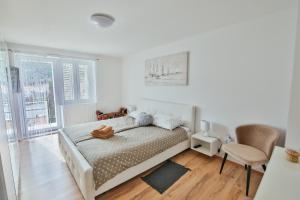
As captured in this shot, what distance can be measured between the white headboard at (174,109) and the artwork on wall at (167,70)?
19.2 inches

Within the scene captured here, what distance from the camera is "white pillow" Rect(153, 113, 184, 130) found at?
2.79m

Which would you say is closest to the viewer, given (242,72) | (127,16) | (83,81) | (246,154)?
(246,154)

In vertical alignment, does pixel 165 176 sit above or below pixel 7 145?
below

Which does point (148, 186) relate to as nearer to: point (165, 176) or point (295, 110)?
point (165, 176)

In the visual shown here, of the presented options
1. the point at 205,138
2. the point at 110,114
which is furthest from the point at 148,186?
the point at 110,114

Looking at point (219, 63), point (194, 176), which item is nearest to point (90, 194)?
point (194, 176)

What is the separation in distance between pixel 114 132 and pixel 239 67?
2.40 m

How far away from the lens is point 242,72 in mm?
2264

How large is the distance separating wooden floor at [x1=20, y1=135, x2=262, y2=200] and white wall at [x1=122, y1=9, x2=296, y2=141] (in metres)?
0.70

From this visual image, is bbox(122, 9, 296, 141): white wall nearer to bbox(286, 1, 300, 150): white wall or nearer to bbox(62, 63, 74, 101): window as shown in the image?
bbox(286, 1, 300, 150): white wall

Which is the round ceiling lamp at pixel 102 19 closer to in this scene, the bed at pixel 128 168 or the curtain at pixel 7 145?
the curtain at pixel 7 145

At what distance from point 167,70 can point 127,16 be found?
5.30 ft

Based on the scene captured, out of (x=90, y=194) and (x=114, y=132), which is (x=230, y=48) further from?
(x=90, y=194)

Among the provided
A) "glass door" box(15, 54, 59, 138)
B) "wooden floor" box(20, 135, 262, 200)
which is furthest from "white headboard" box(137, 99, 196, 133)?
"glass door" box(15, 54, 59, 138)
